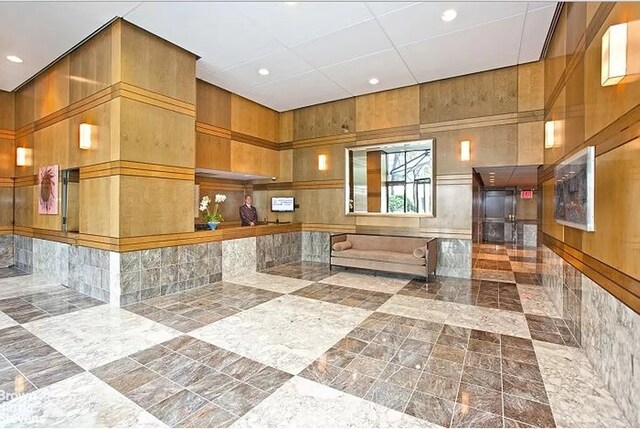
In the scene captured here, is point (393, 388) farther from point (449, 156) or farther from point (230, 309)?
point (449, 156)

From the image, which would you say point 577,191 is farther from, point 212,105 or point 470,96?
point 212,105

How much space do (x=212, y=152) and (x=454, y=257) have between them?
5392 mm

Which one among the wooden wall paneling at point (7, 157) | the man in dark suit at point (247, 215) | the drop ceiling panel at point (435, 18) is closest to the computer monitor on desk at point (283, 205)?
the man in dark suit at point (247, 215)

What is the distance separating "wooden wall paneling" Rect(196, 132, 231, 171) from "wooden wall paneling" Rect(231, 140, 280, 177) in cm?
18

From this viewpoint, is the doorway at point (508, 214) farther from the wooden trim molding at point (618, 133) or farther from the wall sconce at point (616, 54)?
the wall sconce at point (616, 54)

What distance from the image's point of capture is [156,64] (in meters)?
4.64

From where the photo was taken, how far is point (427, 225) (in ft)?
20.8

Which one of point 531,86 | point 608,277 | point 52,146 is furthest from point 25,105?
point 531,86

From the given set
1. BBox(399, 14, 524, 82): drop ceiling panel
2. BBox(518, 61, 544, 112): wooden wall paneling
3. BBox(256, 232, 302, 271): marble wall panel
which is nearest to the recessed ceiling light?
BBox(399, 14, 524, 82): drop ceiling panel

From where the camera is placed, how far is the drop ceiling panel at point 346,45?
4.48m

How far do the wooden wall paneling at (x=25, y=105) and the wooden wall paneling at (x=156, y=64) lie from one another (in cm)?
355

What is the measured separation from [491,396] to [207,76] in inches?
259

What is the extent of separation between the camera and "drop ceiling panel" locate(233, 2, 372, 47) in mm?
3924

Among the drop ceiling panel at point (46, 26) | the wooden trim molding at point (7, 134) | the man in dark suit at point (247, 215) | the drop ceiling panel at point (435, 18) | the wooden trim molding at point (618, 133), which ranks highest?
the drop ceiling panel at point (435, 18)
